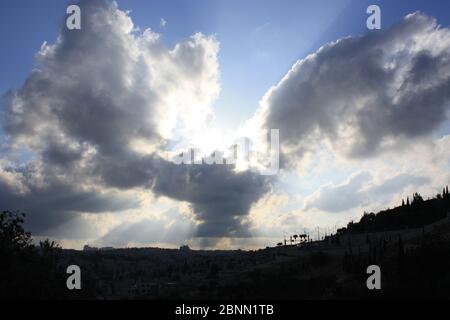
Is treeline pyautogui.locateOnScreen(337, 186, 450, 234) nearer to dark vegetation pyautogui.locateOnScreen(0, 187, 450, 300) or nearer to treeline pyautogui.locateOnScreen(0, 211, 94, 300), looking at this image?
dark vegetation pyautogui.locateOnScreen(0, 187, 450, 300)

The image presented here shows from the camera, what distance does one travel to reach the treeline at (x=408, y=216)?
504ft

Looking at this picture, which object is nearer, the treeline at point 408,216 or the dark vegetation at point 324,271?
the dark vegetation at point 324,271

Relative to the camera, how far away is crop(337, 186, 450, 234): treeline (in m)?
154

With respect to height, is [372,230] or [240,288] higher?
[372,230]

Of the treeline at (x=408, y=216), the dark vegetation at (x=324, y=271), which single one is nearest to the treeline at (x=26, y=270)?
the dark vegetation at (x=324, y=271)

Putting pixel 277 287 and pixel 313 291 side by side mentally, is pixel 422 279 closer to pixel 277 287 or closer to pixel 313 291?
pixel 313 291

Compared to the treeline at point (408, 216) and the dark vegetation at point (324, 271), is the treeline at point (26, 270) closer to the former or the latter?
the dark vegetation at point (324, 271)

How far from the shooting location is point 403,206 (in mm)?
175625

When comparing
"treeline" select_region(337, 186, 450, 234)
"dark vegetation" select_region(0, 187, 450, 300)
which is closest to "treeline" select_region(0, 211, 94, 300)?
"dark vegetation" select_region(0, 187, 450, 300)

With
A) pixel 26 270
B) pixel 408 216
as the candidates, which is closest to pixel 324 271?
pixel 408 216

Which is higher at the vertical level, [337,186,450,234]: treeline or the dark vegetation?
[337,186,450,234]: treeline
